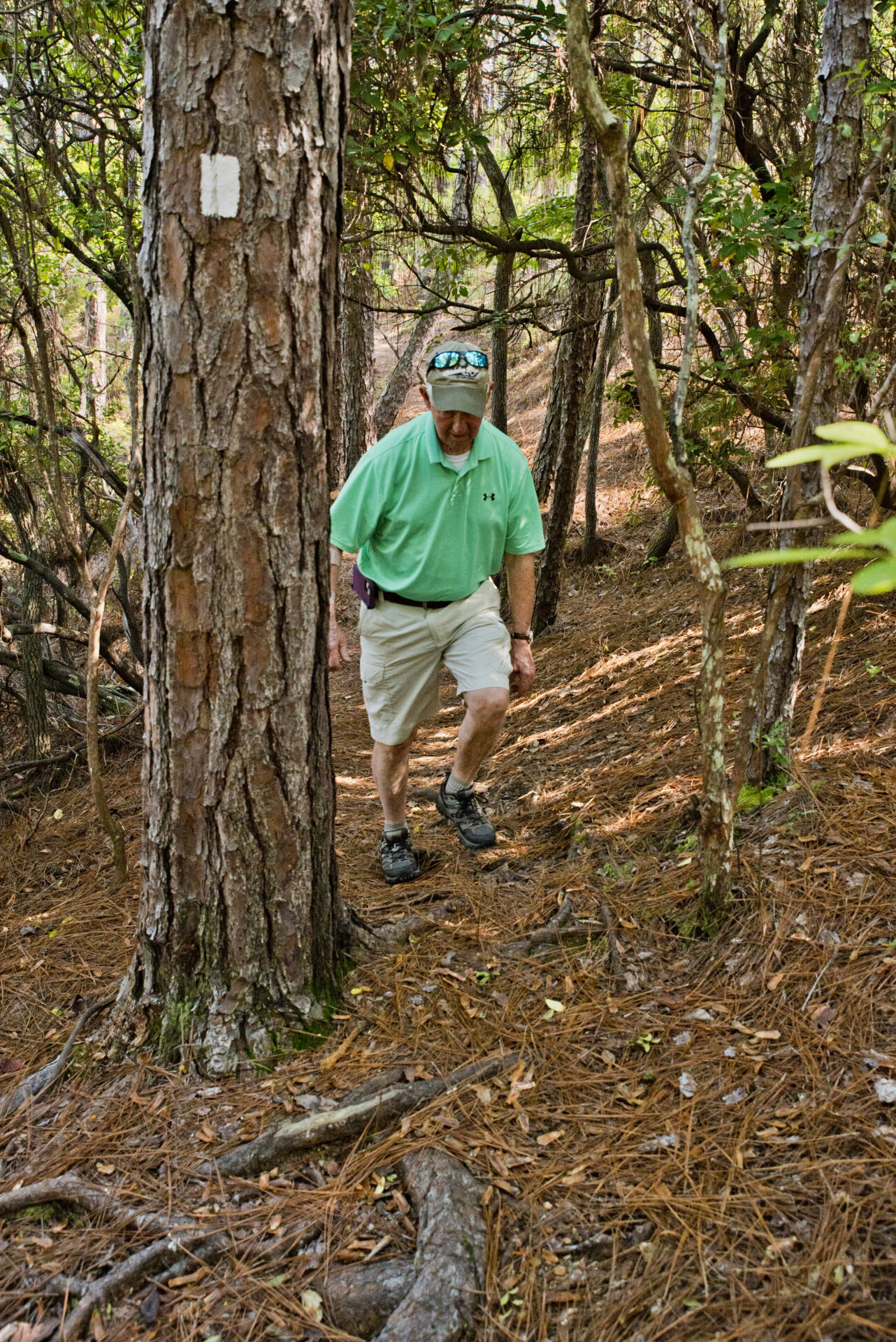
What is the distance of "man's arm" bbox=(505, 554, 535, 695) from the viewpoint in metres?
3.83

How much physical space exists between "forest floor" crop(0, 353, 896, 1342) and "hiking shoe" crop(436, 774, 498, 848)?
0.07m

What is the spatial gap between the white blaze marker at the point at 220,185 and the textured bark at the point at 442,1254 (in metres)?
2.41

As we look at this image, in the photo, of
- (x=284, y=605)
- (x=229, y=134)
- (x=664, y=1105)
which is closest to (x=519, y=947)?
(x=664, y=1105)

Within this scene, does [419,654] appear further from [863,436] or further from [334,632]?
[863,436]

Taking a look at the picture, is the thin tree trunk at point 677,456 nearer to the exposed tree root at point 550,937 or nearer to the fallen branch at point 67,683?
the exposed tree root at point 550,937

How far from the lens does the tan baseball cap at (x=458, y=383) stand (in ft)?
11.0

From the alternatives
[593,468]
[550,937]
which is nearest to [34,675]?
[550,937]

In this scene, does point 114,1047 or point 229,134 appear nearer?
point 229,134

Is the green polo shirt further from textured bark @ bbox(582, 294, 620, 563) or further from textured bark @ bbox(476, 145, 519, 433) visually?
textured bark @ bbox(582, 294, 620, 563)

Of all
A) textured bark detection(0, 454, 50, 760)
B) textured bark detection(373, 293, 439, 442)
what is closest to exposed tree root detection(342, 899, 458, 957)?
textured bark detection(0, 454, 50, 760)

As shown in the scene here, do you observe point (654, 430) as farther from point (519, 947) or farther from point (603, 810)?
point (603, 810)

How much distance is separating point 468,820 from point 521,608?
3.23ft

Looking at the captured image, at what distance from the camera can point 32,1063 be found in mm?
2711

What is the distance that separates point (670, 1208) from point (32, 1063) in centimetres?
190
